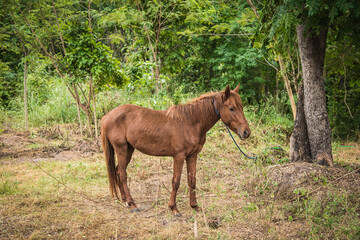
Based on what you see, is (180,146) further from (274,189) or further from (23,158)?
(23,158)

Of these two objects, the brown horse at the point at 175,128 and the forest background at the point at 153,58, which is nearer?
the brown horse at the point at 175,128

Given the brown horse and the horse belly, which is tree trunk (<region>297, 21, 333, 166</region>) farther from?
the horse belly

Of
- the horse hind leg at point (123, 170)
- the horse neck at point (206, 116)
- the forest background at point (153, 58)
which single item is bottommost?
the horse hind leg at point (123, 170)

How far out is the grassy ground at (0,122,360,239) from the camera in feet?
10.5

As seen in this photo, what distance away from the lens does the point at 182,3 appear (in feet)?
28.7

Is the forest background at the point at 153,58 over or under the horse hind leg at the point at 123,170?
over

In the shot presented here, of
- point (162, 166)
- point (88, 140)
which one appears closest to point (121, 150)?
point (162, 166)

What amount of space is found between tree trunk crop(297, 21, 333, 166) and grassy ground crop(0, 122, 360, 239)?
14.7 inches

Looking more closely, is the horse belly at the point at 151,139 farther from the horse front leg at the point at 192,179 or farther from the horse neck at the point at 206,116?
the horse neck at the point at 206,116

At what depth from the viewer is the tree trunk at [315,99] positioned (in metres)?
4.59

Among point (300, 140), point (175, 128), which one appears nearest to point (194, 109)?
point (175, 128)

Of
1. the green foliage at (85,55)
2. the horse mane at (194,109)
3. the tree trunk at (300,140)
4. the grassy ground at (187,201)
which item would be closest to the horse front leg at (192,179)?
the grassy ground at (187,201)

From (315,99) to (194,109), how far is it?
7.02 feet

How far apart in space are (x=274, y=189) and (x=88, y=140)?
5936 mm
